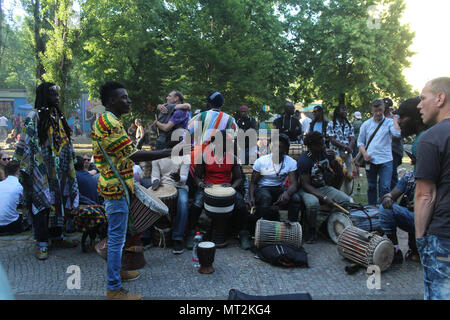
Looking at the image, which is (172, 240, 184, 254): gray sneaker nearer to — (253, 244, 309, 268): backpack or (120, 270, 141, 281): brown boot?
(120, 270, 141, 281): brown boot

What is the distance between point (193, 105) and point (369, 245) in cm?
986

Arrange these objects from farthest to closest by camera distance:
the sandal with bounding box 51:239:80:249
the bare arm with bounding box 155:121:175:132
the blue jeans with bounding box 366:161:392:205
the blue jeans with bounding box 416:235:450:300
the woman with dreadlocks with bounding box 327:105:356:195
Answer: the woman with dreadlocks with bounding box 327:105:356:195 < the blue jeans with bounding box 366:161:392:205 < the bare arm with bounding box 155:121:175:132 < the sandal with bounding box 51:239:80:249 < the blue jeans with bounding box 416:235:450:300

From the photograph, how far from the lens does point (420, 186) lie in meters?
2.43

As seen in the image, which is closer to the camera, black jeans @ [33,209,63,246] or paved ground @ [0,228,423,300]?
paved ground @ [0,228,423,300]

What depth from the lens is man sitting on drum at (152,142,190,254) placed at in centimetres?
530

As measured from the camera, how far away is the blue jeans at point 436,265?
91.4 inches

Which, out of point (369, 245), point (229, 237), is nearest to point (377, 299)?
point (369, 245)

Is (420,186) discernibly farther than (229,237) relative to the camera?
No

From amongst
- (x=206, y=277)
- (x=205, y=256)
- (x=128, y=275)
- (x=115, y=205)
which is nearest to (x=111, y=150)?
(x=115, y=205)

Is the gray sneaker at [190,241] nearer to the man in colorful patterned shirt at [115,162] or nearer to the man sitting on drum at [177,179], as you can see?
the man sitting on drum at [177,179]

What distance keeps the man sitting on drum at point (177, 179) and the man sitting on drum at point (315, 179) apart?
1796 millimetres

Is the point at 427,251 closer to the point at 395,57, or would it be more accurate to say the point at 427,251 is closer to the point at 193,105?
the point at 193,105

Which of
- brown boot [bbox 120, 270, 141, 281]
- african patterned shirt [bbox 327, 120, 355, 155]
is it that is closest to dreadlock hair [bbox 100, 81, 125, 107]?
brown boot [bbox 120, 270, 141, 281]

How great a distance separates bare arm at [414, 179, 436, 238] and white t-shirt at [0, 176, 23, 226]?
5383 mm
